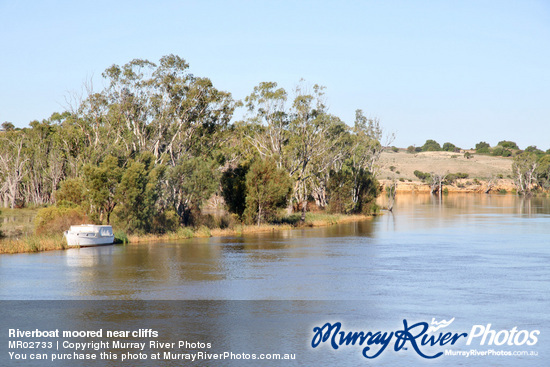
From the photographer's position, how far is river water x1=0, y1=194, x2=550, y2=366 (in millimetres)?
17188

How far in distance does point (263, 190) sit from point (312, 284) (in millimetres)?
23253

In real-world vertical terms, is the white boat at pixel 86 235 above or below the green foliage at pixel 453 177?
below

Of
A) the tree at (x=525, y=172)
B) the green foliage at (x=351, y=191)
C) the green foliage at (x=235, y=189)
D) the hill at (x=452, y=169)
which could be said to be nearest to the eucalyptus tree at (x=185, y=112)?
the green foliage at (x=235, y=189)

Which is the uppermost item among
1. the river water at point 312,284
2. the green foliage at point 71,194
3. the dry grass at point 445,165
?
the dry grass at point 445,165

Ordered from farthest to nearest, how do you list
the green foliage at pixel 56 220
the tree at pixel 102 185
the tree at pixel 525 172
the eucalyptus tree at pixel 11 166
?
the tree at pixel 525 172 < the eucalyptus tree at pixel 11 166 < the tree at pixel 102 185 < the green foliage at pixel 56 220

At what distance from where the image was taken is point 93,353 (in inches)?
584

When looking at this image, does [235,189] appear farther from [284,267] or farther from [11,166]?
[11,166]

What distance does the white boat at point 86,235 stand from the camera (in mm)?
34406

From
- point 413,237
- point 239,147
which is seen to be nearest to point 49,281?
point 413,237

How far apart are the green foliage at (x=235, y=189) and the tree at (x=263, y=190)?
0.68 m

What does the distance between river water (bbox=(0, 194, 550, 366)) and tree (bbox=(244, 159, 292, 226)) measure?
20.7ft

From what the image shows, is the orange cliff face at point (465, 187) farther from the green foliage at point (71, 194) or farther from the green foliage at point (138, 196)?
the green foliage at point (71, 194)

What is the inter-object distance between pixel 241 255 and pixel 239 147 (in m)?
26.5

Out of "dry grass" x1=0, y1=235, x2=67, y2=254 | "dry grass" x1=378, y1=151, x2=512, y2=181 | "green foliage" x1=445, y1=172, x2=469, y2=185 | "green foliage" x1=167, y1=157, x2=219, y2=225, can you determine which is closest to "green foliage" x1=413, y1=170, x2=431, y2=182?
"dry grass" x1=378, y1=151, x2=512, y2=181
